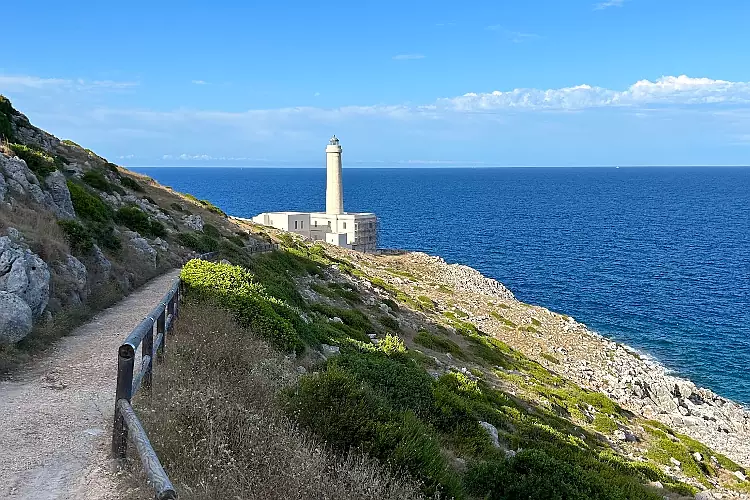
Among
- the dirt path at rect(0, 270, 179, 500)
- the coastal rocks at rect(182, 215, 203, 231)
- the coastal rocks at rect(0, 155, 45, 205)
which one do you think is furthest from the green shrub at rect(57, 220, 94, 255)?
the coastal rocks at rect(182, 215, 203, 231)

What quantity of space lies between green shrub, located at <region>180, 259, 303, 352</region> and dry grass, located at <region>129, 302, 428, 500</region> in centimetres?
436

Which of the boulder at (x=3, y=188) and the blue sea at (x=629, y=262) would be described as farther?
the blue sea at (x=629, y=262)

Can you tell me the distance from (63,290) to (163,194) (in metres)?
32.2

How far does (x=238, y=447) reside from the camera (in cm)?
752

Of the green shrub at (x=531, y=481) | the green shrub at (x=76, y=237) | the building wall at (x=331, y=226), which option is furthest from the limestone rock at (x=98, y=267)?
the building wall at (x=331, y=226)

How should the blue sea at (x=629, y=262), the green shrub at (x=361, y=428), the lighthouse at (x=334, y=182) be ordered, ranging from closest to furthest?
the green shrub at (x=361, y=428) → the blue sea at (x=629, y=262) → the lighthouse at (x=334, y=182)

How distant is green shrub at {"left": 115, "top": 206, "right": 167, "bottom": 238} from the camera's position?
2798 centimetres

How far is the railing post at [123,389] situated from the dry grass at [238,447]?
342 mm

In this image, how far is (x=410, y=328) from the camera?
34.9 m

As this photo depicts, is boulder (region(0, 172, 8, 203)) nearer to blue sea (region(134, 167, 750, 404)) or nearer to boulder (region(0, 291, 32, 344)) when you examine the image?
boulder (region(0, 291, 32, 344))

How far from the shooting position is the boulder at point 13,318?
455 inches

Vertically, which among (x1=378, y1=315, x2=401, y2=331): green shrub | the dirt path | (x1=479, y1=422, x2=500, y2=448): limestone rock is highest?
the dirt path

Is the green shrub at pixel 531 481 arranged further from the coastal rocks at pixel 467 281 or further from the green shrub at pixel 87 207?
the coastal rocks at pixel 467 281

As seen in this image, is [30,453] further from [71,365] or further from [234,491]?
[71,365]
